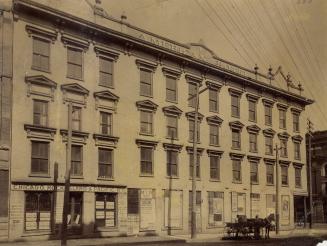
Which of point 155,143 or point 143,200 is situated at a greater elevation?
point 155,143

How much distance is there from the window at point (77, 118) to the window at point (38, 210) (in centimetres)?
380

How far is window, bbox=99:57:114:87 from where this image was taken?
28.3m

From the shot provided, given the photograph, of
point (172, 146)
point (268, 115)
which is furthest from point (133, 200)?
point (268, 115)

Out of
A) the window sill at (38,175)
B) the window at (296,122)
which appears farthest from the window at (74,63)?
the window at (296,122)

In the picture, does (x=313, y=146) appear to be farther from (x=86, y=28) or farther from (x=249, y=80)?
(x=86, y=28)

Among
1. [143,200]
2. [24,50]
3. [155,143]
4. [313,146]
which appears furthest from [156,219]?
[313,146]

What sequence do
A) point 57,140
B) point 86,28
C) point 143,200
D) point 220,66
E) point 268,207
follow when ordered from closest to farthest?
point 57,140 → point 86,28 → point 143,200 → point 220,66 → point 268,207

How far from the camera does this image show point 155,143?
30.5 metres

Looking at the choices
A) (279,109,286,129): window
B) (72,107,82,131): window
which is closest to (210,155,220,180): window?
(279,109,286,129): window

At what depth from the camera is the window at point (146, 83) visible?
3049 cm

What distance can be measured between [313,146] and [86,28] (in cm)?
3811

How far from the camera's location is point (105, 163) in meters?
28.0

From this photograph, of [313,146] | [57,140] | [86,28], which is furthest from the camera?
[313,146]

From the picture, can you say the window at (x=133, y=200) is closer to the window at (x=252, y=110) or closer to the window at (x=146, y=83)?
the window at (x=146, y=83)
